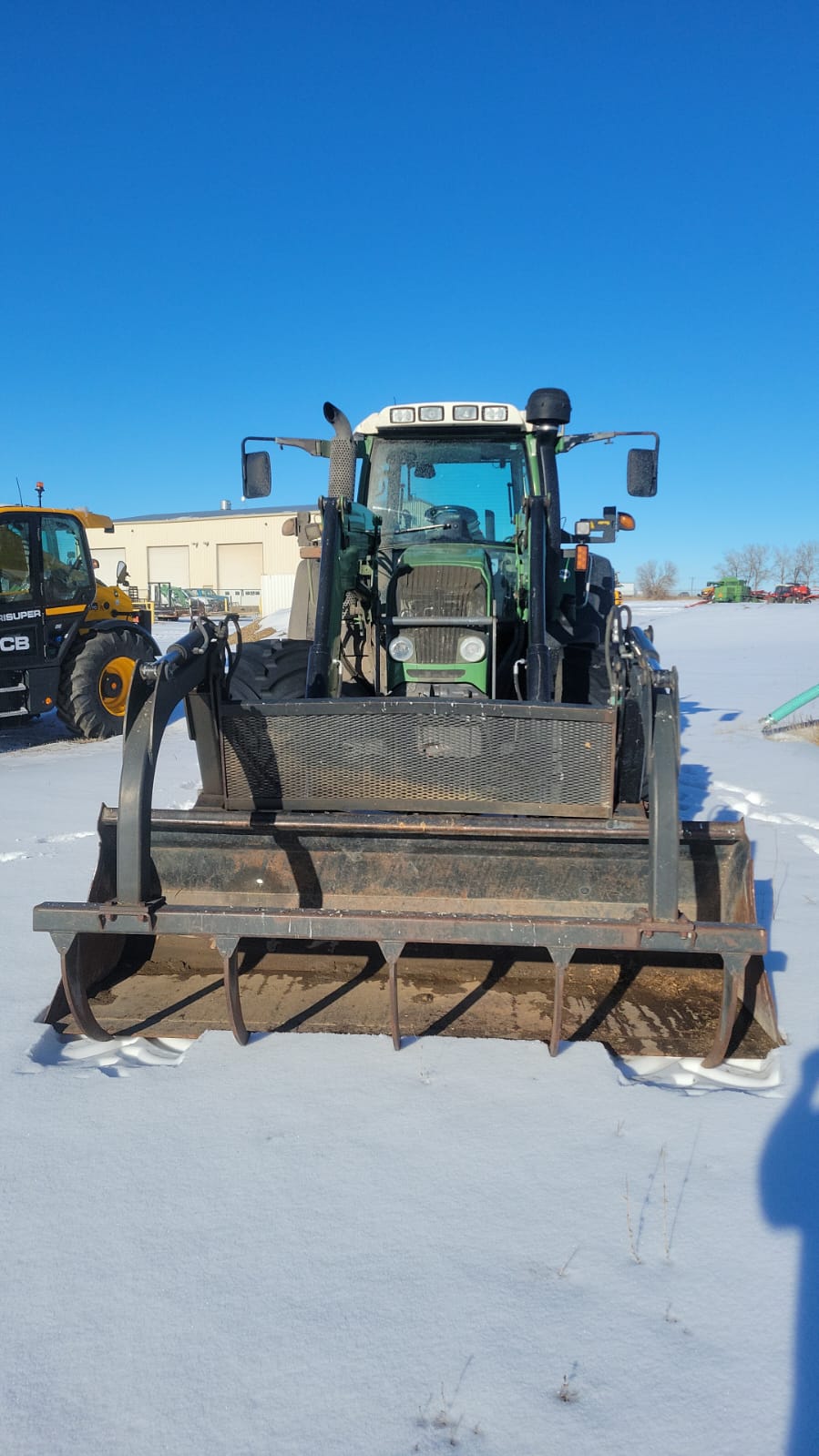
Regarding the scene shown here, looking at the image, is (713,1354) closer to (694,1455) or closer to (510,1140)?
(694,1455)

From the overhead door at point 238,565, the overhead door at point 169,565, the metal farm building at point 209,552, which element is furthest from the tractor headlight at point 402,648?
the overhead door at point 169,565

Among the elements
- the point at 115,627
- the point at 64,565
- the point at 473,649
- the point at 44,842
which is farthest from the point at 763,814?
the point at 64,565

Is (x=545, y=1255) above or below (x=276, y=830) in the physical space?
below

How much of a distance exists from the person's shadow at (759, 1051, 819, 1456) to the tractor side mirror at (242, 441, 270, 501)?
3.99 meters

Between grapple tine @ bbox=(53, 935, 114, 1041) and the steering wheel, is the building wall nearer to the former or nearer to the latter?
the steering wheel

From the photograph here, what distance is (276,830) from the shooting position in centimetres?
332

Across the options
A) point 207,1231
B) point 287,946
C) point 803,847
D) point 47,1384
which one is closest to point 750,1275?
point 207,1231

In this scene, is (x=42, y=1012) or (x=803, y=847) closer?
(x=42, y=1012)

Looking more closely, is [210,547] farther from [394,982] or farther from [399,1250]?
[399,1250]

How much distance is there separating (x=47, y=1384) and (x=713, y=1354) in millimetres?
1320

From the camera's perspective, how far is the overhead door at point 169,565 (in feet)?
160

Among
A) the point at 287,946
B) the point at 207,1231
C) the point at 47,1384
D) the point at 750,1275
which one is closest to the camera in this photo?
the point at 47,1384

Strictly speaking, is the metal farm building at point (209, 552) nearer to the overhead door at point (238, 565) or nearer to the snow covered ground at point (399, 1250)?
the overhead door at point (238, 565)

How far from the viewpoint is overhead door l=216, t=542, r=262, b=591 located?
4700 cm
